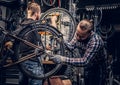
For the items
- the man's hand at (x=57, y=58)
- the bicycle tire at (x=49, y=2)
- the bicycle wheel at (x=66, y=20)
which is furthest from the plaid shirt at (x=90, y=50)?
the bicycle tire at (x=49, y=2)

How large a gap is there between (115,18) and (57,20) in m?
2.93

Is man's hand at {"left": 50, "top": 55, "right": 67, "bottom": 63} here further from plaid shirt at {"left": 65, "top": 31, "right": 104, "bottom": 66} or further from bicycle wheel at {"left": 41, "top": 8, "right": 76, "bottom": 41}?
bicycle wheel at {"left": 41, "top": 8, "right": 76, "bottom": 41}

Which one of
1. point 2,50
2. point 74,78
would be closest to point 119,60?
point 74,78

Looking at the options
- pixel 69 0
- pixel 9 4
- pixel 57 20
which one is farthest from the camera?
pixel 69 0

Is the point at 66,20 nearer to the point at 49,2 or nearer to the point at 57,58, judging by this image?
the point at 49,2

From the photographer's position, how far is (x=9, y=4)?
9812 mm

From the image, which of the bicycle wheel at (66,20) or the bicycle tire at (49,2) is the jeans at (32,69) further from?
the bicycle tire at (49,2)

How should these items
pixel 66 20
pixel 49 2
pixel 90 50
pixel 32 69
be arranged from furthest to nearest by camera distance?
pixel 49 2 → pixel 66 20 → pixel 32 69 → pixel 90 50

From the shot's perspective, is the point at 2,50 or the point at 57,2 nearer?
the point at 2,50

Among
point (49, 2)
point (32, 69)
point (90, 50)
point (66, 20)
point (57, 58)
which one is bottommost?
point (32, 69)

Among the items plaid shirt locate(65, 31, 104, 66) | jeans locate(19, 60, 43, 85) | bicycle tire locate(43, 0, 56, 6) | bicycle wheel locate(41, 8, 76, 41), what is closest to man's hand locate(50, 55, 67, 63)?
plaid shirt locate(65, 31, 104, 66)

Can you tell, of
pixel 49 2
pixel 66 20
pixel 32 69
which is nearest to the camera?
pixel 32 69

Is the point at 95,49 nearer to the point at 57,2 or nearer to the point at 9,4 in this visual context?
the point at 9,4

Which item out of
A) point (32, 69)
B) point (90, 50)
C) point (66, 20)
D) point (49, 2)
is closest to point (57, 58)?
point (90, 50)
